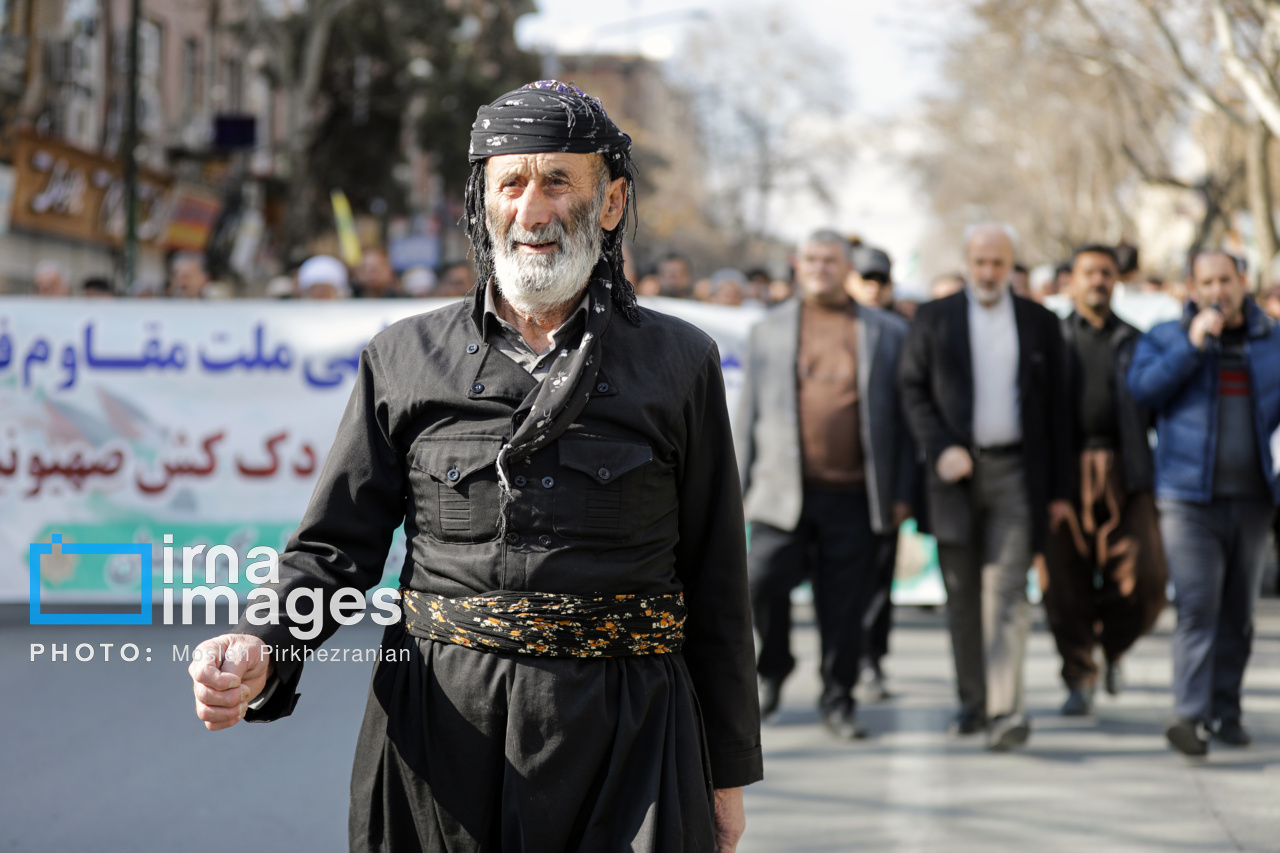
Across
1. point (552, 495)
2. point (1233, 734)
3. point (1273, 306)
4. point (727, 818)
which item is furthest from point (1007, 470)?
point (1273, 306)

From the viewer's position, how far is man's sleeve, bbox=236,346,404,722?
106 inches

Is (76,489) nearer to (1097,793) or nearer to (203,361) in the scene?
(203,361)

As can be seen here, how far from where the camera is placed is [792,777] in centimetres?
602

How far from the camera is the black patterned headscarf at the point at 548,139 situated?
2768 mm

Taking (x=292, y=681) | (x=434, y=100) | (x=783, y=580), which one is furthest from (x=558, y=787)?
(x=434, y=100)

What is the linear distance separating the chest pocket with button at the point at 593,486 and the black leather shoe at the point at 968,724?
14.6 feet

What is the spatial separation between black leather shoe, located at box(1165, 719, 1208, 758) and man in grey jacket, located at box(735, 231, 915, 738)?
50.8 inches

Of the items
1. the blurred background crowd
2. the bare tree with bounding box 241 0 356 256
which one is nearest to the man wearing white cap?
the blurred background crowd

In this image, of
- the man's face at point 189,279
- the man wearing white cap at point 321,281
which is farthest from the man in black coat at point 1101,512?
the man's face at point 189,279

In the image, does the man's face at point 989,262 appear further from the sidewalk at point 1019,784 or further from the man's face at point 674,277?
the man's face at point 674,277

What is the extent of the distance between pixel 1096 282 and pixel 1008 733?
91.0 inches

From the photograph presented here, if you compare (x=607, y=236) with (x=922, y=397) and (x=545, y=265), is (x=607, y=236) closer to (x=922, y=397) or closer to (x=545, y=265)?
(x=545, y=265)

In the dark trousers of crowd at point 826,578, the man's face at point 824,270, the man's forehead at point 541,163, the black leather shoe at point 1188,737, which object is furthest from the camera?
the man's face at point 824,270

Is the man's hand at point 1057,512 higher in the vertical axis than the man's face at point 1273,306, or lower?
lower
